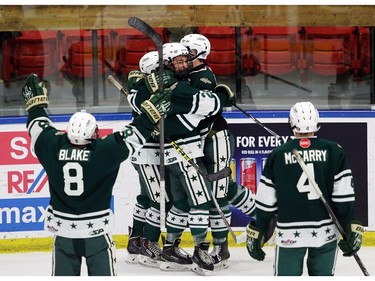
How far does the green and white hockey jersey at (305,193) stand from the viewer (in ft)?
18.4

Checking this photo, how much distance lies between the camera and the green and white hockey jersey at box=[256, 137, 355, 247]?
221 inches

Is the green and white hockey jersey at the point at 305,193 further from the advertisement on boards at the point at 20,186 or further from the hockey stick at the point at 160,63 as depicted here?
the advertisement on boards at the point at 20,186

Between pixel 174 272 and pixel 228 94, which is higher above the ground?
pixel 228 94

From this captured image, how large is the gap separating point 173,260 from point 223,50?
1720 millimetres

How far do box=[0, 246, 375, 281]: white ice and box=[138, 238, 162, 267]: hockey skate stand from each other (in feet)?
0.12

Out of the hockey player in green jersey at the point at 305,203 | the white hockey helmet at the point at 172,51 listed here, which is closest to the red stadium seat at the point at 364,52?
the white hockey helmet at the point at 172,51

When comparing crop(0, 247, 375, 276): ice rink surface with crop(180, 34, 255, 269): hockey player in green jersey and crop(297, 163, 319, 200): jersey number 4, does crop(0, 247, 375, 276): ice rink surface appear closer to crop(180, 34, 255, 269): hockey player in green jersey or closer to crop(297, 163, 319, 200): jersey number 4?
crop(180, 34, 255, 269): hockey player in green jersey

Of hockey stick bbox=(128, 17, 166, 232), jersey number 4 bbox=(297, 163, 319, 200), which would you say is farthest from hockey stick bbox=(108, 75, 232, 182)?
jersey number 4 bbox=(297, 163, 319, 200)

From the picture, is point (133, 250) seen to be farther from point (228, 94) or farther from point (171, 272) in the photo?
point (228, 94)

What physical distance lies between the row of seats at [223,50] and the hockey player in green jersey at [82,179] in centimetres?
255

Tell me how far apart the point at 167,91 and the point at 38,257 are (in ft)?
7.05

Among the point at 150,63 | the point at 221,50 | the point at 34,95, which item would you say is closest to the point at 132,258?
the point at 150,63

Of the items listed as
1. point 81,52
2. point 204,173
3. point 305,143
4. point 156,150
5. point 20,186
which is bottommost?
point 20,186

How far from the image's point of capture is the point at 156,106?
19.0 ft
